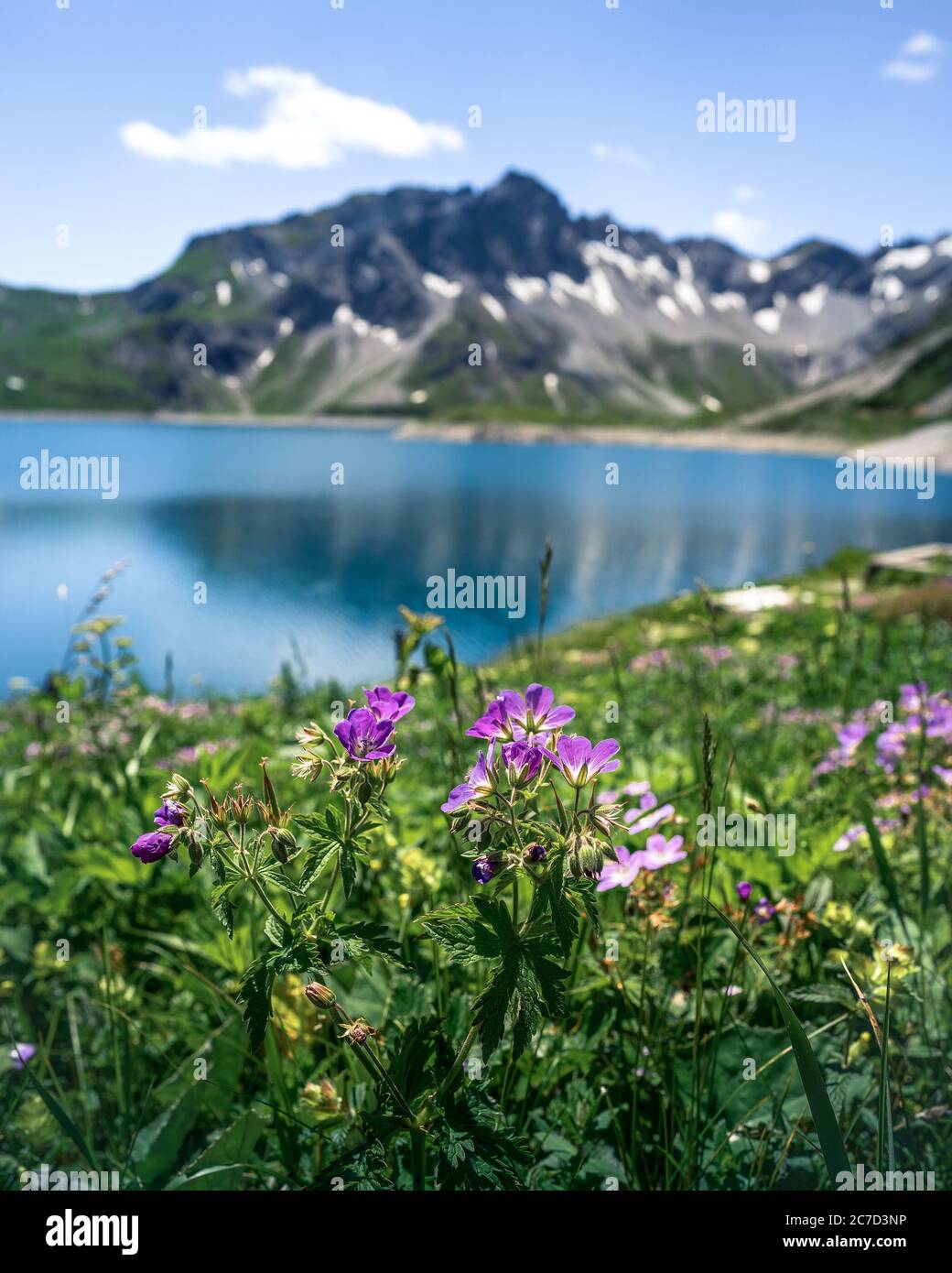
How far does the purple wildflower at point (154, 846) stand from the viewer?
107 cm

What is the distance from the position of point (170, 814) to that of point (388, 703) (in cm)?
33

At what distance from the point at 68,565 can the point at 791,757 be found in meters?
38.2

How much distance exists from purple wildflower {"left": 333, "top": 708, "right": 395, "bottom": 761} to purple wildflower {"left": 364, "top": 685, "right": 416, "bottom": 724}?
0.12 ft

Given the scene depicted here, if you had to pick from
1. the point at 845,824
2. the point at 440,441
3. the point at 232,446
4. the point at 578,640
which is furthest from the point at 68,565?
the point at 440,441

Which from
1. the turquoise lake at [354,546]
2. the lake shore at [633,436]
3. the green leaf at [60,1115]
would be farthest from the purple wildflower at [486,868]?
the lake shore at [633,436]

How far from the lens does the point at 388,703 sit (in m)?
1.26

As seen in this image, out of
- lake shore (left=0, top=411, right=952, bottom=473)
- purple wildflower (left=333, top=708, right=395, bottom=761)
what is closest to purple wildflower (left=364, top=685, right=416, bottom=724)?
purple wildflower (left=333, top=708, right=395, bottom=761)

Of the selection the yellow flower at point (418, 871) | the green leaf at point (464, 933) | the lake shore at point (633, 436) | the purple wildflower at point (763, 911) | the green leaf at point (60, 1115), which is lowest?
the green leaf at point (60, 1115)

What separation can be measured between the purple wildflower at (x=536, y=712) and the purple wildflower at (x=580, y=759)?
29 mm

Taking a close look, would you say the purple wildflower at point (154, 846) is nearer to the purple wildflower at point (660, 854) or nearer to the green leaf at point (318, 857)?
the green leaf at point (318, 857)

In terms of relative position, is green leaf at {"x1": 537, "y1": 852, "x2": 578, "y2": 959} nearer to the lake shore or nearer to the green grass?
the green grass

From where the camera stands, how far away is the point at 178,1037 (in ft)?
8.13

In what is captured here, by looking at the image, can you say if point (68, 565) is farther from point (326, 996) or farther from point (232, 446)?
point (232, 446)

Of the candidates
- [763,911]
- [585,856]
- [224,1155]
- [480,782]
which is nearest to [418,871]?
[224,1155]
